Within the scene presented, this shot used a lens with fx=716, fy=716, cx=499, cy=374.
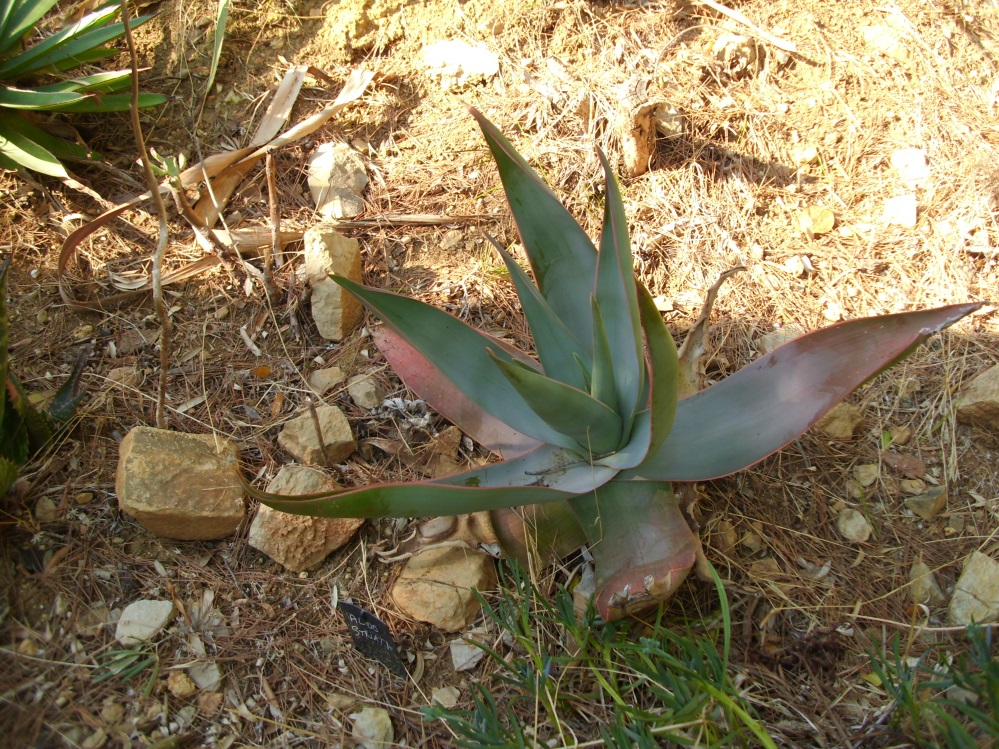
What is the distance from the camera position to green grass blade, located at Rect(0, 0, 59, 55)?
2201 millimetres

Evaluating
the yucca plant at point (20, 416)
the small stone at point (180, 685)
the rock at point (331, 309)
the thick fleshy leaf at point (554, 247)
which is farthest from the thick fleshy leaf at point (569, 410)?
the yucca plant at point (20, 416)

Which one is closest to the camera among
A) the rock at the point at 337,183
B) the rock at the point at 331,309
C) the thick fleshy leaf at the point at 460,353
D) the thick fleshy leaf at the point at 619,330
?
the thick fleshy leaf at the point at 619,330

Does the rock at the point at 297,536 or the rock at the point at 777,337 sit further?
the rock at the point at 777,337

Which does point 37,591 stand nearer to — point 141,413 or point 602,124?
point 141,413

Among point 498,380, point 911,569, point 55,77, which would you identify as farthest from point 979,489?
point 55,77

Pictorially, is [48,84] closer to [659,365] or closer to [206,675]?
[206,675]

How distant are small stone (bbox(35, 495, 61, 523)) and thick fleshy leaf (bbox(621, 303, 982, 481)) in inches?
54.2

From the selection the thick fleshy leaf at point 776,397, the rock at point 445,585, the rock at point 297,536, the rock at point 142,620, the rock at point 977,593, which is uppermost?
the thick fleshy leaf at point 776,397

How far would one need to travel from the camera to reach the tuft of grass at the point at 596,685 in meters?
1.34

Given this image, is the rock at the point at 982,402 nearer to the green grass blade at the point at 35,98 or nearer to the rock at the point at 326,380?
the rock at the point at 326,380

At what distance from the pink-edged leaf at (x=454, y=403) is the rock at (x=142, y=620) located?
2.48 ft

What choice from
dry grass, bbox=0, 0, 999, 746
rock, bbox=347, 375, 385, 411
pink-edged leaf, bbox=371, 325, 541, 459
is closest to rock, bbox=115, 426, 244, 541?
dry grass, bbox=0, 0, 999, 746

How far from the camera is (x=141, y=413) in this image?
1963 millimetres

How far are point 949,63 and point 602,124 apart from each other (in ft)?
3.81
